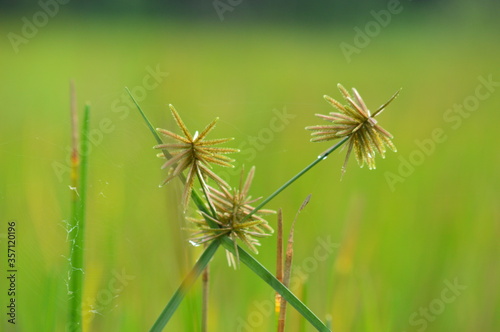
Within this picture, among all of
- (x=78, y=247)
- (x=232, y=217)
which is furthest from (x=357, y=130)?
(x=78, y=247)

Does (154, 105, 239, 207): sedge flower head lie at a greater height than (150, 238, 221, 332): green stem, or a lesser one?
greater

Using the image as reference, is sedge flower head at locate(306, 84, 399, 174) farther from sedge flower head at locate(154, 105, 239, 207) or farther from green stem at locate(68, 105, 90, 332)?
green stem at locate(68, 105, 90, 332)

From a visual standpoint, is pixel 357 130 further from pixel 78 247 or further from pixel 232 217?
pixel 78 247

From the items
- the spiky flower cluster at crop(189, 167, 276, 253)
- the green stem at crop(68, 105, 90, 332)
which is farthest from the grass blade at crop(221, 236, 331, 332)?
the green stem at crop(68, 105, 90, 332)

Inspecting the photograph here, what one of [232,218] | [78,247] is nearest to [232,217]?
[232,218]

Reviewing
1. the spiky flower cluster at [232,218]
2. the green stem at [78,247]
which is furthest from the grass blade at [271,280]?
the green stem at [78,247]

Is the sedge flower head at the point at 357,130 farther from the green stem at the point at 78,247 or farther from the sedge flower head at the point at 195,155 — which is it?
the green stem at the point at 78,247
